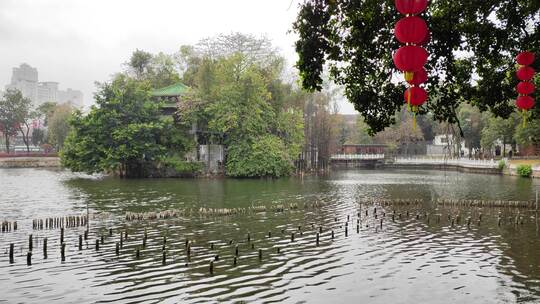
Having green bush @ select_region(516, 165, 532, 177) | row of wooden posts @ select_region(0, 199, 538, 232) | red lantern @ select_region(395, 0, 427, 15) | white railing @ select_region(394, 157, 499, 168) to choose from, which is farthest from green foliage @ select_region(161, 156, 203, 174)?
red lantern @ select_region(395, 0, 427, 15)

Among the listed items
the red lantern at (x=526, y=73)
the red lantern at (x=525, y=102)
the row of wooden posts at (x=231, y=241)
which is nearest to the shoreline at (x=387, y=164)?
the row of wooden posts at (x=231, y=241)

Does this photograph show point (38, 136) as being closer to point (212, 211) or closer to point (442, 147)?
point (442, 147)

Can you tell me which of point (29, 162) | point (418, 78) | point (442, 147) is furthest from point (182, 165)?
point (442, 147)

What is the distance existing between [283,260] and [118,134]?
3793 centimetres

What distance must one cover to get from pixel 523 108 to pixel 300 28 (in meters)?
5.73

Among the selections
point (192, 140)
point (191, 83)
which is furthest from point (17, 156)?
point (192, 140)

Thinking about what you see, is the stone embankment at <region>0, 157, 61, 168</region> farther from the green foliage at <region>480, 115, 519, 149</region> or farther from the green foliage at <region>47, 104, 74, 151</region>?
the green foliage at <region>480, 115, 519, 149</region>

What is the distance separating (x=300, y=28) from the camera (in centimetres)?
1149

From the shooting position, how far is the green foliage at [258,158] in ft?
172

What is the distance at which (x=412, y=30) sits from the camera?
852 cm

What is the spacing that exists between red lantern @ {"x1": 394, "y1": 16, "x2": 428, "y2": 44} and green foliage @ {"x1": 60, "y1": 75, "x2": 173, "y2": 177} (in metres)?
43.8

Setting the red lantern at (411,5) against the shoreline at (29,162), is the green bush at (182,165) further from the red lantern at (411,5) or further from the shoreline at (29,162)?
the red lantern at (411,5)

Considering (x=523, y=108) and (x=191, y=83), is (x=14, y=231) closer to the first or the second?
(x=523, y=108)

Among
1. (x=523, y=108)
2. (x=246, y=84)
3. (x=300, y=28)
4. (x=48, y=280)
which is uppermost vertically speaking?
(x=246, y=84)
